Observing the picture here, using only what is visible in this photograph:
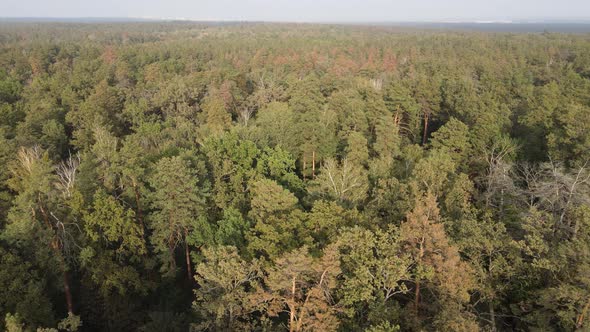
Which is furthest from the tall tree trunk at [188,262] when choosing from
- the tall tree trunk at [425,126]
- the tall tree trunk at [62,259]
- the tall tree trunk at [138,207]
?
the tall tree trunk at [425,126]

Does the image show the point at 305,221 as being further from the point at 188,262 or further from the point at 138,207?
the point at 138,207

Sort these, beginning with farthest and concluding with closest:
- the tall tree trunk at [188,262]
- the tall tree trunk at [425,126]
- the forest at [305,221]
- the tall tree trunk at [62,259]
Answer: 1. the tall tree trunk at [425,126]
2. the tall tree trunk at [188,262]
3. the tall tree trunk at [62,259]
4. the forest at [305,221]

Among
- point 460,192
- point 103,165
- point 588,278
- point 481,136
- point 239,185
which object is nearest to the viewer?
point 588,278

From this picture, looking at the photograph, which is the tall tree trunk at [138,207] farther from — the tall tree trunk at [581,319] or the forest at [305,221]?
the tall tree trunk at [581,319]

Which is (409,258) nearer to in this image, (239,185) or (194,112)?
(239,185)

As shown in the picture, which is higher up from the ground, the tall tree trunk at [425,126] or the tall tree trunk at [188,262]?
the tall tree trunk at [425,126]

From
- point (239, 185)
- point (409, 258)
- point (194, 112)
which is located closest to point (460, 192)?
point (409, 258)

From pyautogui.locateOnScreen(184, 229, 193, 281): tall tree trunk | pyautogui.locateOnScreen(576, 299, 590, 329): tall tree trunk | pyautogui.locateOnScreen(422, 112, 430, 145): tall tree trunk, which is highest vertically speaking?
pyautogui.locateOnScreen(422, 112, 430, 145): tall tree trunk

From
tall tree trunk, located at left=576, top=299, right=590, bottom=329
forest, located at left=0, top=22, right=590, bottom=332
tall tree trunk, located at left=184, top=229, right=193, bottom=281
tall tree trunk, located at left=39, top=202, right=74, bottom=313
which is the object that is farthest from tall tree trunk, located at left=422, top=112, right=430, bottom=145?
tall tree trunk, located at left=39, top=202, right=74, bottom=313

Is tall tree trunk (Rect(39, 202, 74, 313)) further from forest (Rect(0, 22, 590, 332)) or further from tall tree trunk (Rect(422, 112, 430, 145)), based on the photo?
tall tree trunk (Rect(422, 112, 430, 145))
